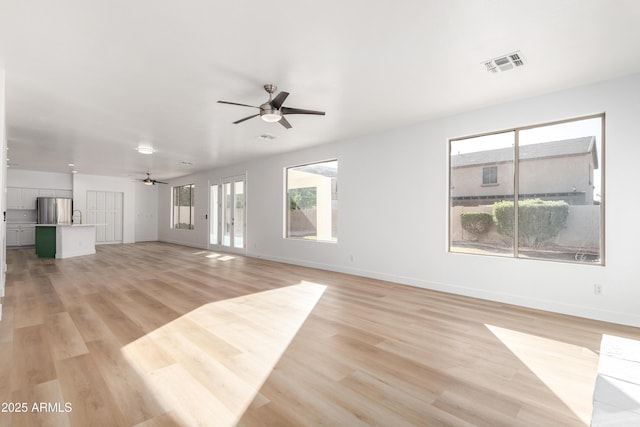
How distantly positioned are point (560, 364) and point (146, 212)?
46.9ft

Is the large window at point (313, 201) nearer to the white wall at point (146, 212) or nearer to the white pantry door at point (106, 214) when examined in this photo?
the white pantry door at point (106, 214)

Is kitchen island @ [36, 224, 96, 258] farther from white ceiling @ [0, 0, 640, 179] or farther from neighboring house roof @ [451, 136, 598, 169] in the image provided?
neighboring house roof @ [451, 136, 598, 169]

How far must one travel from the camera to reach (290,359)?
2566 mm

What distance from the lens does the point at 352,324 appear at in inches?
134

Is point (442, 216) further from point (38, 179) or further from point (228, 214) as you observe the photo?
point (38, 179)

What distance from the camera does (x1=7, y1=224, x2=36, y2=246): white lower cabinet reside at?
10.3 m

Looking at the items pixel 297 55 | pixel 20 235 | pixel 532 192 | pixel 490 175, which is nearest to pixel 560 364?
pixel 532 192

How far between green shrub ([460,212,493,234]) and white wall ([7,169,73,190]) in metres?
13.2

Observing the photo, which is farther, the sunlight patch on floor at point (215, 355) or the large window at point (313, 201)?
the large window at point (313, 201)

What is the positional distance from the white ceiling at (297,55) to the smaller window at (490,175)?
96cm

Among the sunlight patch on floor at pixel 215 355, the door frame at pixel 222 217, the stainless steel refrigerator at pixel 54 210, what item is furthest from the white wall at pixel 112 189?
the sunlight patch on floor at pixel 215 355

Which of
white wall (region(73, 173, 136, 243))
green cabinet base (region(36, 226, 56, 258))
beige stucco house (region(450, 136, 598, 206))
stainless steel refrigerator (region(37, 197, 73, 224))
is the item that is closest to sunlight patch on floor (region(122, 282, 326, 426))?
beige stucco house (region(450, 136, 598, 206))

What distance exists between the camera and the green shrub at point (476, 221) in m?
4.62

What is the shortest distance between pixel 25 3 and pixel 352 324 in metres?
3.95
